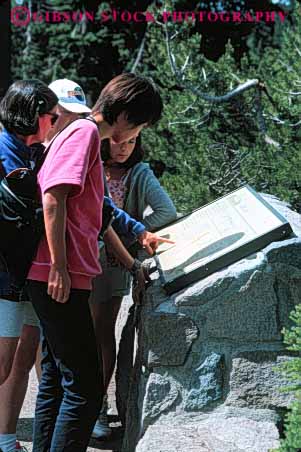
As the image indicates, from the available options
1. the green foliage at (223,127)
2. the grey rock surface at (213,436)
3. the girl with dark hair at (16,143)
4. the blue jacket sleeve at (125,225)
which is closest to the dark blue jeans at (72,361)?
the grey rock surface at (213,436)

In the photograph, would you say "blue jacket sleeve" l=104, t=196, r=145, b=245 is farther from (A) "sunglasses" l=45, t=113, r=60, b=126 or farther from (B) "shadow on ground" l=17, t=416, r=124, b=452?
(B) "shadow on ground" l=17, t=416, r=124, b=452

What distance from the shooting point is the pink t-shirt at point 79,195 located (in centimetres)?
264

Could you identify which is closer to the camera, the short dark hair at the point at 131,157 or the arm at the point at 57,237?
the arm at the point at 57,237

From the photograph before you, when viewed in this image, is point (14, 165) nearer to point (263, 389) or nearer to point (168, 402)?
point (168, 402)

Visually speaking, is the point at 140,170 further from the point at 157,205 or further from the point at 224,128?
the point at 224,128

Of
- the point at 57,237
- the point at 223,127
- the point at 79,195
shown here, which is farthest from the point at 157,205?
the point at 223,127

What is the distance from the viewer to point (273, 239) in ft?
9.93

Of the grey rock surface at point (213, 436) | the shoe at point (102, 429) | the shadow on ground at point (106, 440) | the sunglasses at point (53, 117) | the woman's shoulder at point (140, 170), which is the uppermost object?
the sunglasses at point (53, 117)

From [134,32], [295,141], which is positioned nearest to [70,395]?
[295,141]

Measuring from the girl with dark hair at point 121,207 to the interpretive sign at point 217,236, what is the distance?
0.35ft

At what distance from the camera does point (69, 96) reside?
10.9ft

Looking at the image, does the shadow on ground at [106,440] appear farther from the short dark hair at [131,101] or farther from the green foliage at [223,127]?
the green foliage at [223,127]

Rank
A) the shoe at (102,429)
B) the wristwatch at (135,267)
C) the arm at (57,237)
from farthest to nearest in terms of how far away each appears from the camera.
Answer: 1. the shoe at (102,429)
2. the wristwatch at (135,267)
3. the arm at (57,237)

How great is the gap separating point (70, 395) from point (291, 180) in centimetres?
254
